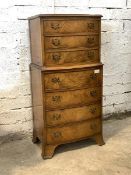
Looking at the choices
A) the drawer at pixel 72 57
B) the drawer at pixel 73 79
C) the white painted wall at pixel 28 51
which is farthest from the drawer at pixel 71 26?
the white painted wall at pixel 28 51

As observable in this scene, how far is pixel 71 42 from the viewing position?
2338mm

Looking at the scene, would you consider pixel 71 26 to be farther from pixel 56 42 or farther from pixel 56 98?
pixel 56 98

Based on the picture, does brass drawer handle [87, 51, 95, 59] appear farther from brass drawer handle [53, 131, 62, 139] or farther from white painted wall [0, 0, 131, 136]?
brass drawer handle [53, 131, 62, 139]

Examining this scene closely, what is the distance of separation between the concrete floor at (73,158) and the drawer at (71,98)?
50 cm

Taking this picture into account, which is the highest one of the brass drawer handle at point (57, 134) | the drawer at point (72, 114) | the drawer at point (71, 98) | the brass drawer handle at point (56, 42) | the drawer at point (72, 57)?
the brass drawer handle at point (56, 42)

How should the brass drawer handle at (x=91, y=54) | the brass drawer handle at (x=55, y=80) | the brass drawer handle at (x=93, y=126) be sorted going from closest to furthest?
the brass drawer handle at (x=55, y=80), the brass drawer handle at (x=91, y=54), the brass drawer handle at (x=93, y=126)

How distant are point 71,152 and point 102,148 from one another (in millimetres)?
321

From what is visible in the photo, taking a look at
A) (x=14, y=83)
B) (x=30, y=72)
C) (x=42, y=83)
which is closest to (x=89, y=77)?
(x=42, y=83)

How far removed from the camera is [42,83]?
90.7 inches

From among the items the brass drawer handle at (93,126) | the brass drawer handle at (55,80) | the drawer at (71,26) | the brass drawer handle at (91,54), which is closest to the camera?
the drawer at (71,26)

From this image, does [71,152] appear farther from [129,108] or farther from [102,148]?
[129,108]

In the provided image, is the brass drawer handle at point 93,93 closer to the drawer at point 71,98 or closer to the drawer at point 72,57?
the drawer at point 71,98

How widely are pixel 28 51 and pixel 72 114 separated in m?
0.82

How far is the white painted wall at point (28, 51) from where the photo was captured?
2637 mm
